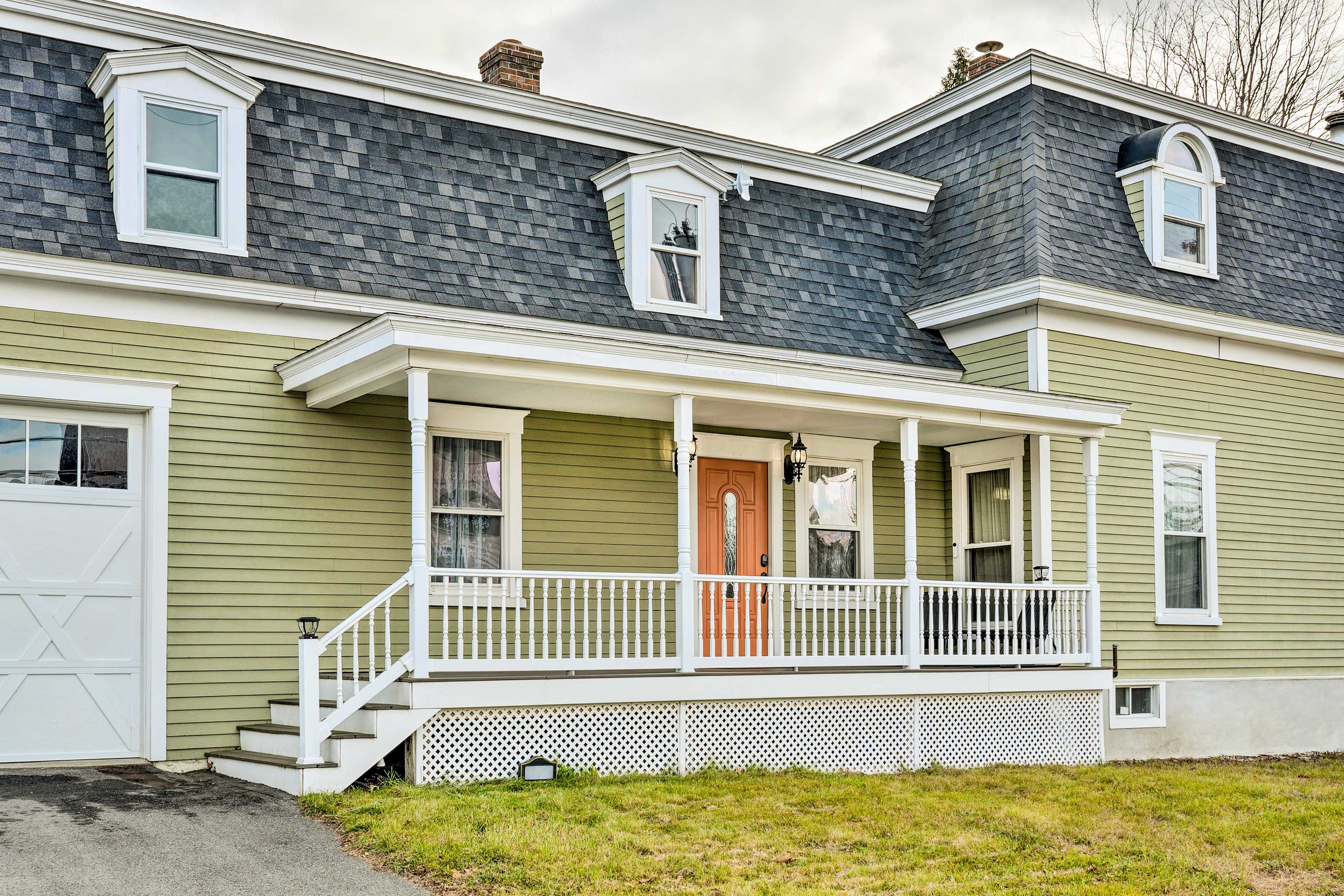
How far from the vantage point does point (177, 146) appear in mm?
10727

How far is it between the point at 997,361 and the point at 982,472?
1188mm

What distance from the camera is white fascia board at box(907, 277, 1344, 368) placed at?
13320mm

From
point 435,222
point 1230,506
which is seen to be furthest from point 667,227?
point 1230,506

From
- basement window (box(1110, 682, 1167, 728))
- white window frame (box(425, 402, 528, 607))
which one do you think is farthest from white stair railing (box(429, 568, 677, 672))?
basement window (box(1110, 682, 1167, 728))

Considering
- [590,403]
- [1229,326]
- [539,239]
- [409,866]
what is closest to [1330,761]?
[1229,326]

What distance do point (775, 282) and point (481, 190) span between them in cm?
327

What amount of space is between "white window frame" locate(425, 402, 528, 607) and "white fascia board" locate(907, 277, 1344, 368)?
4.93 m

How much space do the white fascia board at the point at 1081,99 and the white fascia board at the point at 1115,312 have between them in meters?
2.57

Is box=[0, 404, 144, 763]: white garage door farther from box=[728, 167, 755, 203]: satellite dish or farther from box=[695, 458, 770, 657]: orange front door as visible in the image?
box=[728, 167, 755, 203]: satellite dish

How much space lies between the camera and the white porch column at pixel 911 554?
11805mm

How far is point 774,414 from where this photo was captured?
476 inches

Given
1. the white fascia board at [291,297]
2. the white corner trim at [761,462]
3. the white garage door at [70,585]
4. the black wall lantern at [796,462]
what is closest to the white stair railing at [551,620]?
the white corner trim at [761,462]

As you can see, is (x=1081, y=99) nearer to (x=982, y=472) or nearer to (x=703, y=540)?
(x=982, y=472)

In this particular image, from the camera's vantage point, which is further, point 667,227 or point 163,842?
point 667,227
